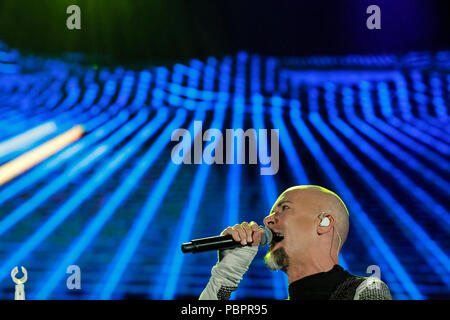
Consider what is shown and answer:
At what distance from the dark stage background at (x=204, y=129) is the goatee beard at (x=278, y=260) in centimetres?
107

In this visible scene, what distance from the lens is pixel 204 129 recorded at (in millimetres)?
3055

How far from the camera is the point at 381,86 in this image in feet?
10.8

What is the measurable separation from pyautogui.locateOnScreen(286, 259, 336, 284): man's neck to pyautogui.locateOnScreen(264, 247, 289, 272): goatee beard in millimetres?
19

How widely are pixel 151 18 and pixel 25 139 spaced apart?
0.99m

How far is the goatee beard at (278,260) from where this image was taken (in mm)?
1774

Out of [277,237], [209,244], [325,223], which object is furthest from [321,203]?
[209,244]

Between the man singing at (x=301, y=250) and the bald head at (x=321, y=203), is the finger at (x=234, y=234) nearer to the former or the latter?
the man singing at (x=301, y=250)

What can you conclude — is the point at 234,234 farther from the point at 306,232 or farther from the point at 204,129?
the point at 204,129

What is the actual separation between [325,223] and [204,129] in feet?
4.52

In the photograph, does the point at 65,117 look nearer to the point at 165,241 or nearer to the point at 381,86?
the point at 165,241

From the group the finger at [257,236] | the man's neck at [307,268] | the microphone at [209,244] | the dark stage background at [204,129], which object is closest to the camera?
the microphone at [209,244]

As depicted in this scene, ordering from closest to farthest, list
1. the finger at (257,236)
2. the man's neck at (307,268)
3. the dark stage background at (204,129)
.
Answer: the finger at (257,236) < the man's neck at (307,268) < the dark stage background at (204,129)

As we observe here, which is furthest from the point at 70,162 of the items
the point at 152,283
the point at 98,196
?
the point at 152,283

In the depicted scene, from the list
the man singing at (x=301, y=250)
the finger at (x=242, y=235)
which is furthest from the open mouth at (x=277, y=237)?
the finger at (x=242, y=235)
